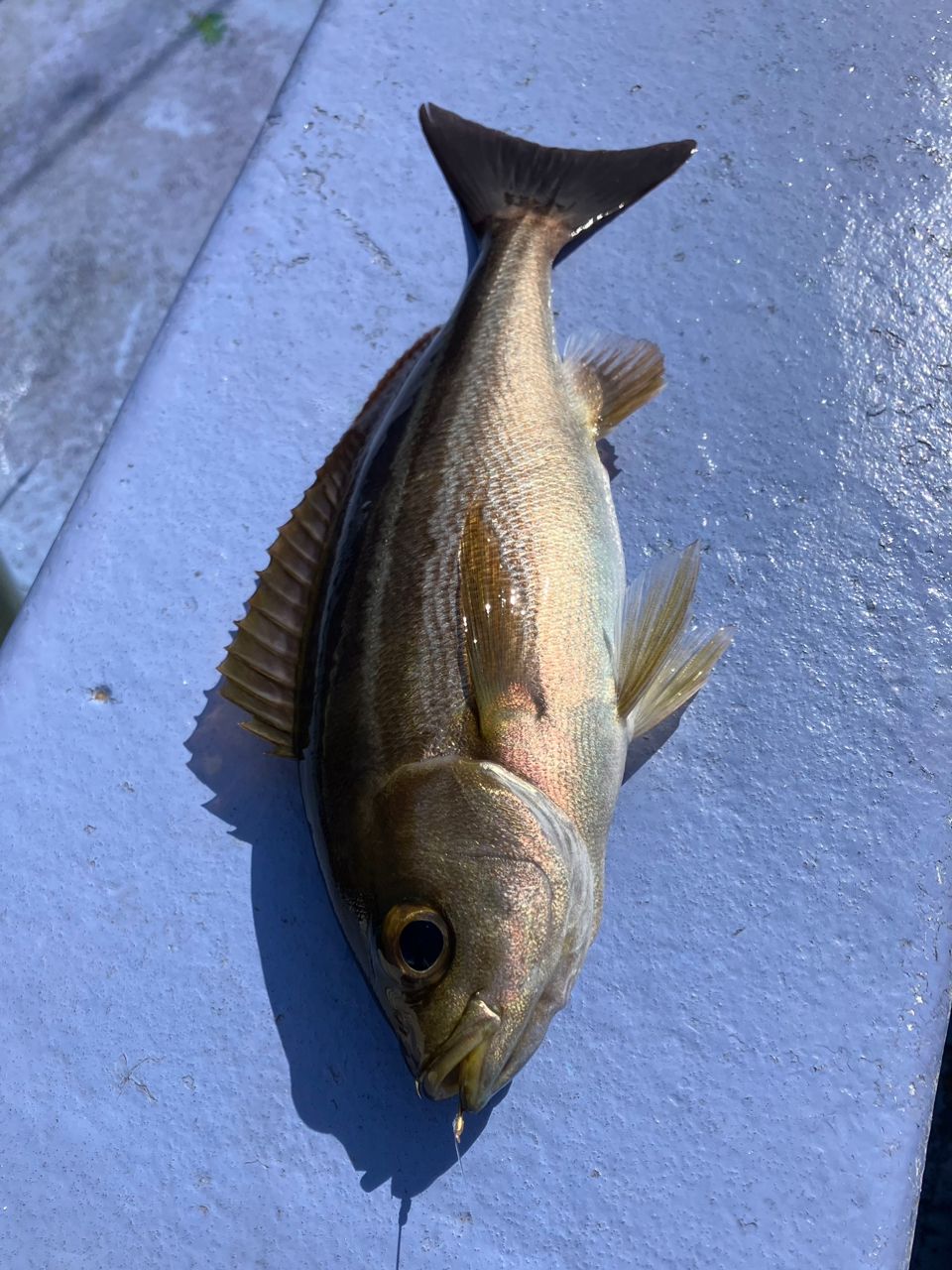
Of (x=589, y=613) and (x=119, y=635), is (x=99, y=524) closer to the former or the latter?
(x=119, y=635)

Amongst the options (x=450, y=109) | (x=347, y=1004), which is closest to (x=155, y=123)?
(x=450, y=109)

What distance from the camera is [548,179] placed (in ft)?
6.38

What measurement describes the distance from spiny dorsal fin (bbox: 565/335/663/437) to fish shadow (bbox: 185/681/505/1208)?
0.77m

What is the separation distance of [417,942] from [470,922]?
0.23 ft

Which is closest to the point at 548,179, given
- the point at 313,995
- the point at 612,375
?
the point at 612,375

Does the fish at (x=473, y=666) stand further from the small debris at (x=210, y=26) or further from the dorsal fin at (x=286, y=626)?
the small debris at (x=210, y=26)

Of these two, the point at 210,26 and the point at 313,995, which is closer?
the point at 313,995

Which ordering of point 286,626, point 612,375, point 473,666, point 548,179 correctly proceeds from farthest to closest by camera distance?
point 548,179, point 612,375, point 286,626, point 473,666

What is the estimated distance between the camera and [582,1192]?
1.46 meters

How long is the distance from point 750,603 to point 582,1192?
92cm

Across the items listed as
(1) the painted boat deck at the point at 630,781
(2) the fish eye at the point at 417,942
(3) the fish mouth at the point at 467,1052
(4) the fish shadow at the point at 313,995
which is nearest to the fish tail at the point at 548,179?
(1) the painted boat deck at the point at 630,781

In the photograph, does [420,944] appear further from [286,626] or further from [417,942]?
[286,626]

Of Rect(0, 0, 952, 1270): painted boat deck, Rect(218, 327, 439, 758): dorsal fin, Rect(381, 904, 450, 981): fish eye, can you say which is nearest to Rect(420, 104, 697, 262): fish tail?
Rect(0, 0, 952, 1270): painted boat deck

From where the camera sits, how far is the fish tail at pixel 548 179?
6.33ft
